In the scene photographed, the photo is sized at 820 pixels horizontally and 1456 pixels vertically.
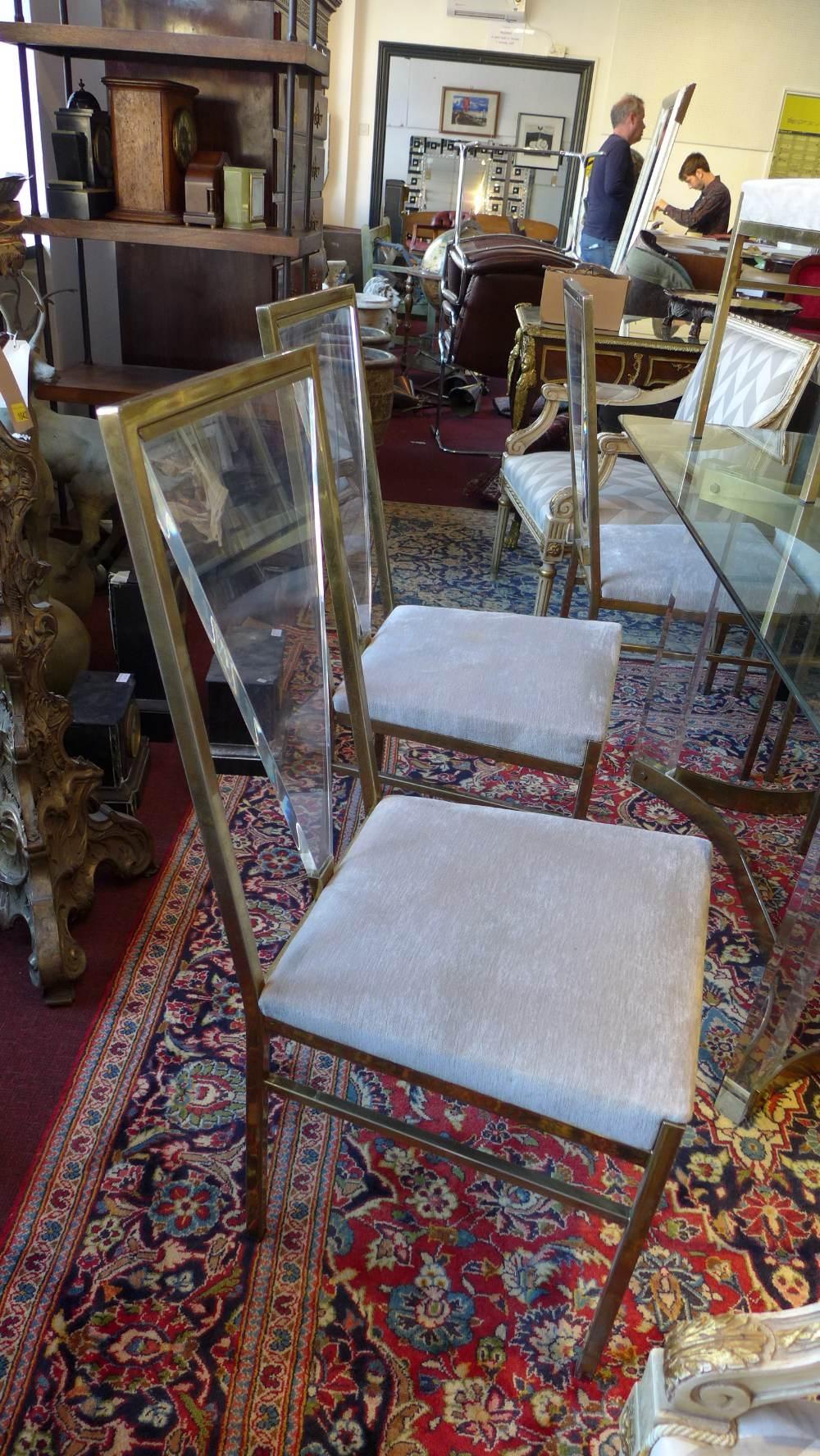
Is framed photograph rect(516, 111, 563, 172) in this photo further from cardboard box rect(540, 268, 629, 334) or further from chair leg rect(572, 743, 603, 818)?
chair leg rect(572, 743, 603, 818)

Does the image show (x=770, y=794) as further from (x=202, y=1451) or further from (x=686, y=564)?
(x=202, y=1451)

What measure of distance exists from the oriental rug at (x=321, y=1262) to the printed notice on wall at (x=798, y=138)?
29.7ft

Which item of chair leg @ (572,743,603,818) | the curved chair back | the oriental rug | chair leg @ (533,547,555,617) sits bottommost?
the oriental rug

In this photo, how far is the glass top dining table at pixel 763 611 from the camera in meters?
1.40

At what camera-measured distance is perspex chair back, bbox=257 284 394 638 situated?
5.25 feet

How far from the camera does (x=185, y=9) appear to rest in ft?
9.56

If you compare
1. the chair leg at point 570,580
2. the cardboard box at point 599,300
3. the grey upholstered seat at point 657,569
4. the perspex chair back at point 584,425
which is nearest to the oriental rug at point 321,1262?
the grey upholstered seat at point 657,569

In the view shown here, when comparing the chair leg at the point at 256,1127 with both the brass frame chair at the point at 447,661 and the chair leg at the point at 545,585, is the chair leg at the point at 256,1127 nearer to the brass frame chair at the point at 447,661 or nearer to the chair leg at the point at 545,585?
the brass frame chair at the point at 447,661

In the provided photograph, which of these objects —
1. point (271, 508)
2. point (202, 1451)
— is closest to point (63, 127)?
point (271, 508)

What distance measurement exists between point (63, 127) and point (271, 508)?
232 cm

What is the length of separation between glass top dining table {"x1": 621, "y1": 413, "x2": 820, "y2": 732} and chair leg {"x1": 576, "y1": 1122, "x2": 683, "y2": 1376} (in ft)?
1.83

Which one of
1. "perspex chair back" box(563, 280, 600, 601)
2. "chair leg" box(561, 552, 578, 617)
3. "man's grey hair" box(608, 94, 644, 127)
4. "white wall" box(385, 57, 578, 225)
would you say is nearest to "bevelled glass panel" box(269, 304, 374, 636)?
"perspex chair back" box(563, 280, 600, 601)

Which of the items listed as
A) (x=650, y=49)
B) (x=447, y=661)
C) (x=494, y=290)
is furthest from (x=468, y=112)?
(x=447, y=661)

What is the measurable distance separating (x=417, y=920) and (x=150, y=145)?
2.63m
